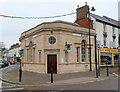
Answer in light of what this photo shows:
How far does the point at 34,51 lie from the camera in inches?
757

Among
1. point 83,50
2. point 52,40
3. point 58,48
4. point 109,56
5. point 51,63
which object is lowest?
point 51,63

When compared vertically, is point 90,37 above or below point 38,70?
above

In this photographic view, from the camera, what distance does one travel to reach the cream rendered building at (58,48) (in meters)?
16.4

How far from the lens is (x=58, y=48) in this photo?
16.4 meters

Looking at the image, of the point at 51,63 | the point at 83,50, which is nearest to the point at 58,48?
the point at 51,63

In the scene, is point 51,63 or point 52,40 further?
point 52,40

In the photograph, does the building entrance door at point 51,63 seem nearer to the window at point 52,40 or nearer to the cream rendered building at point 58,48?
the cream rendered building at point 58,48

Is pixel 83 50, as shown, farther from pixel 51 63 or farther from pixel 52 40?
pixel 51 63

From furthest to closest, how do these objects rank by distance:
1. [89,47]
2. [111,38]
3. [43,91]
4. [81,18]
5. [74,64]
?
[111,38], [81,18], [89,47], [74,64], [43,91]

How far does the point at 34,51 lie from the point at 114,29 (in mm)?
16063

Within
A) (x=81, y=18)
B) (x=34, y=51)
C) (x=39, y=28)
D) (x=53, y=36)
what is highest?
(x=81, y=18)

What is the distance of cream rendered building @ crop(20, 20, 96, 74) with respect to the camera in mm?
16375

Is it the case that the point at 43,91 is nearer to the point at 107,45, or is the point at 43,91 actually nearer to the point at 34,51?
the point at 34,51

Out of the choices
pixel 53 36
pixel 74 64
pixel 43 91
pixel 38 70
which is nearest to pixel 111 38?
pixel 74 64
